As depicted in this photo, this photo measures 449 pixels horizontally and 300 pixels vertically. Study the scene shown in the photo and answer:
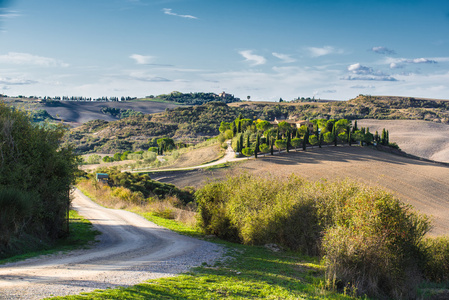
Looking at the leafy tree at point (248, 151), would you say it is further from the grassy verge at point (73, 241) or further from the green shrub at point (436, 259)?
the green shrub at point (436, 259)

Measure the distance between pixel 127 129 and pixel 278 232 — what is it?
145408 millimetres

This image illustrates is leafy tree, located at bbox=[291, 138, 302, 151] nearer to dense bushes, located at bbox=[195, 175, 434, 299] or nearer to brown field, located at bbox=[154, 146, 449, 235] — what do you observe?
brown field, located at bbox=[154, 146, 449, 235]

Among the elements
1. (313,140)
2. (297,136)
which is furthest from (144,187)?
(297,136)

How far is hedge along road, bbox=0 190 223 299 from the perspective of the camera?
982cm

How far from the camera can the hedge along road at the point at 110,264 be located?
387 inches

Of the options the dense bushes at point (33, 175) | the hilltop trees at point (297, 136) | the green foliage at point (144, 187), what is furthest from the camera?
the hilltop trees at point (297, 136)

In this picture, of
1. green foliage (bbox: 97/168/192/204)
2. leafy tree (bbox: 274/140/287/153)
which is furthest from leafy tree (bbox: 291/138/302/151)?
green foliage (bbox: 97/168/192/204)

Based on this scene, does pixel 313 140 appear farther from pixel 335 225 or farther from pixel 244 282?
pixel 244 282

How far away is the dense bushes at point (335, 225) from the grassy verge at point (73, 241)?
6724mm

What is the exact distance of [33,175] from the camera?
17.2 metres

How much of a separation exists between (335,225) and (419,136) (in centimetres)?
12605

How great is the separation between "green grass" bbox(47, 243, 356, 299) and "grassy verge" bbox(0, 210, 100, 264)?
6.14 metres

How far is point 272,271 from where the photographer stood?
45.7ft

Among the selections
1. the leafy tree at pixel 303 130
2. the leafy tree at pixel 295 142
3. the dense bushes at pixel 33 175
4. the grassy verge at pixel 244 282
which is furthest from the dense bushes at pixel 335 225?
the leafy tree at pixel 303 130
